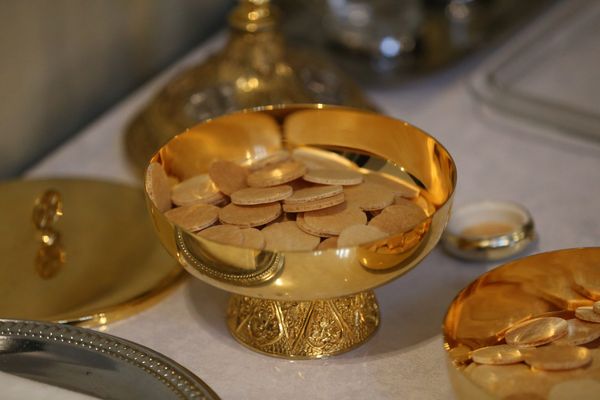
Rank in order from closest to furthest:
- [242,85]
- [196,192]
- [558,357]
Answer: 1. [558,357]
2. [196,192]
3. [242,85]

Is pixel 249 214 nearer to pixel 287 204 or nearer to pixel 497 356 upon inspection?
pixel 287 204

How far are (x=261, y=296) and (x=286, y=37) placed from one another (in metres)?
0.55

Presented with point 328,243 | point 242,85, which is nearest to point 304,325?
point 328,243

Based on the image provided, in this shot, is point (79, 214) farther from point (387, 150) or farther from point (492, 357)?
point (492, 357)

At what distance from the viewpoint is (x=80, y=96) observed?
0.93 meters

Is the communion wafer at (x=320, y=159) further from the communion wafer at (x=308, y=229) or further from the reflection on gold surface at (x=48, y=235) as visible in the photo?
the reflection on gold surface at (x=48, y=235)

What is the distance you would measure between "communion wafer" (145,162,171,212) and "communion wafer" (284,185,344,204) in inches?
3.2

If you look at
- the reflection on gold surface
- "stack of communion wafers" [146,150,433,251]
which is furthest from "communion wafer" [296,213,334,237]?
the reflection on gold surface

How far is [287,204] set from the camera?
0.56 metres

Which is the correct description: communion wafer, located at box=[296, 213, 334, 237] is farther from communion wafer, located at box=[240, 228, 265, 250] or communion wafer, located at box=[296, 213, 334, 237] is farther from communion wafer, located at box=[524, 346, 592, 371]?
communion wafer, located at box=[524, 346, 592, 371]

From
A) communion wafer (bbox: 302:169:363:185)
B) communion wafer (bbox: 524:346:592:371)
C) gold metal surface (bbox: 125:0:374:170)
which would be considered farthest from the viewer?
gold metal surface (bbox: 125:0:374:170)

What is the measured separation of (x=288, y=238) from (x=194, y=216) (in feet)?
0.21

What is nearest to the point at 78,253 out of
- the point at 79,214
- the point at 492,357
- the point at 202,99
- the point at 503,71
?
the point at 79,214

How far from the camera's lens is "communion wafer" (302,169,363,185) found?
581 mm
